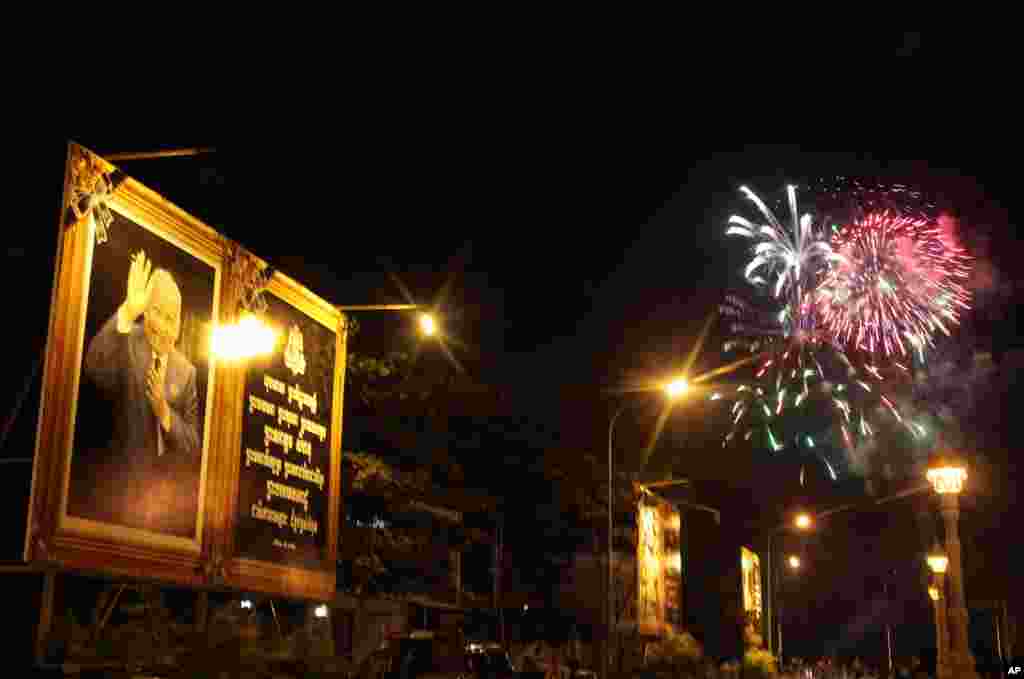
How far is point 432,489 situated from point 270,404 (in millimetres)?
A: 12238

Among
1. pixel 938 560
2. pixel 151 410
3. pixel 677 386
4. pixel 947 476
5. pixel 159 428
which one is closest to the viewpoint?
pixel 151 410

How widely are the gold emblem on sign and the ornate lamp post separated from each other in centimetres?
1442

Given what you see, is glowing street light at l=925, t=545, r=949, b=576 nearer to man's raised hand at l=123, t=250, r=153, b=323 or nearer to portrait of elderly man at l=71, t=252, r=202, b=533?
portrait of elderly man at l=71, t=252, r=202, b=533

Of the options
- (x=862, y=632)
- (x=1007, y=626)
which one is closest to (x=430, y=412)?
(x=1007, y=626)

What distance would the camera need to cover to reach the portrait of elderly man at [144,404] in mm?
15758

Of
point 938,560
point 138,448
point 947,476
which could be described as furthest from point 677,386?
point 138,448

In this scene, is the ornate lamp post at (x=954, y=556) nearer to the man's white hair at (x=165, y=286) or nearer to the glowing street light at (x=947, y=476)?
the glowing street light at (x=947, y=476)

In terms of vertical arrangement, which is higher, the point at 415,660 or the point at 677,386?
the point at 677,386

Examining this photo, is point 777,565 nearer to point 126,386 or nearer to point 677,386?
point 677,386

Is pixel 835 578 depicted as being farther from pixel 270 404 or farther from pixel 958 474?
pixel 270 404

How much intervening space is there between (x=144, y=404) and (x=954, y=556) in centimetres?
1769

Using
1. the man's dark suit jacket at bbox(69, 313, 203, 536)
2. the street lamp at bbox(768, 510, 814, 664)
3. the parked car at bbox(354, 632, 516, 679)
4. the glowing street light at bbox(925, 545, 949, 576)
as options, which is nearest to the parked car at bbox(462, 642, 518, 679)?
the parked car at bbox(354, 632, 516, 679)

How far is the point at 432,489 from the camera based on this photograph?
32531 mm

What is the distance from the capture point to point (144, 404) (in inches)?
659
